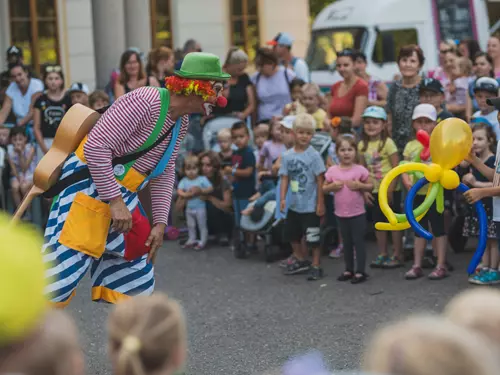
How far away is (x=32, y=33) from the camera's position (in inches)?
793

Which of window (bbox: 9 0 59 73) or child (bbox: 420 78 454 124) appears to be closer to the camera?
child (bbox: 420 78 454 124)

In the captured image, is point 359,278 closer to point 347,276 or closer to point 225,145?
point 347,276

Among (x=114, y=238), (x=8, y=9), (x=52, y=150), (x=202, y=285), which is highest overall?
(x=8, y=9)

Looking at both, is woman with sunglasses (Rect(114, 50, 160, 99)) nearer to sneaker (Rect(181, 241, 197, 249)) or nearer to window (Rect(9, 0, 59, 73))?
sneaker (Rect(181, 241, 197, 249))

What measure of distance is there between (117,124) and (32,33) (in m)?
15.1

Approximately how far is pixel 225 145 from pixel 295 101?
3.34 feet

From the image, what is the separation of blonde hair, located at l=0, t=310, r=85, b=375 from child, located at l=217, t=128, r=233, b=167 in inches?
337

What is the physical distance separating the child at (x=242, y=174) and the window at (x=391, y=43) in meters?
5.98

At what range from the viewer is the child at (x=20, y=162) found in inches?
486

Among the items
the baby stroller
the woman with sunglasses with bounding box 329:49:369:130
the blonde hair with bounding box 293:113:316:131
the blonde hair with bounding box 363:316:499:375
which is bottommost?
the baby stroller

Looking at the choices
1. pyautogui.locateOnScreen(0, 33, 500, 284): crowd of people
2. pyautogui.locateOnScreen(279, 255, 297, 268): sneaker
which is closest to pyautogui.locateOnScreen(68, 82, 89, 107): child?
pyautogui.locateOnScreen(0, 33, 500, 284): crowd of people

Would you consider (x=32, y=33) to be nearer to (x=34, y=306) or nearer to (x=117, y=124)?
(x=117, y=124)

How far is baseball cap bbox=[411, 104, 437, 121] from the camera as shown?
912cm

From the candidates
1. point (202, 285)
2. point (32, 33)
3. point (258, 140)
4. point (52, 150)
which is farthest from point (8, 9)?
point (52, 150)
